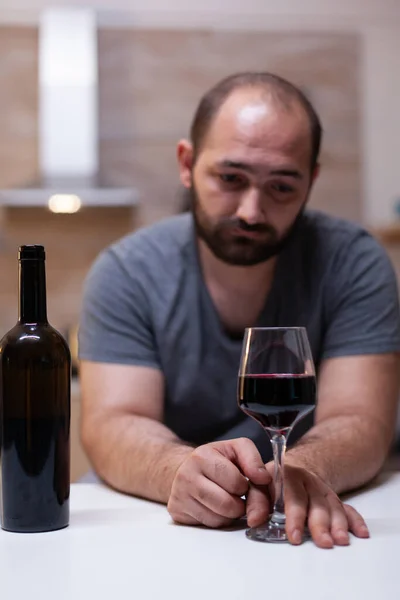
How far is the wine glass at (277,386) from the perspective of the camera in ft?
3.21

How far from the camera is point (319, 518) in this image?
98 centimetres

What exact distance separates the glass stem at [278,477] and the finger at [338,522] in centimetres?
5

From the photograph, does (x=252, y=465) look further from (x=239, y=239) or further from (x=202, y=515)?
(x=239, y=239)

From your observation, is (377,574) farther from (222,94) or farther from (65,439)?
(222,94)

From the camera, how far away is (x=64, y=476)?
1.02m

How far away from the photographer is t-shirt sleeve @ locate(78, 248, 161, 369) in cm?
159

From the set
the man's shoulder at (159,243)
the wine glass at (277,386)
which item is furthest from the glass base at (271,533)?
the man's shoulder at (159,243)

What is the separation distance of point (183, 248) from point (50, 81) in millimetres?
2581

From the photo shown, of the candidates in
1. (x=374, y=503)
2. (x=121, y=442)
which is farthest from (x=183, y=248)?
(x=374, y=503)

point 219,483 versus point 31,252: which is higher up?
point 31,252

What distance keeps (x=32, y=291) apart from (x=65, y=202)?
315 cm

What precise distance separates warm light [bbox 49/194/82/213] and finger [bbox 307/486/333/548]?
3.14m

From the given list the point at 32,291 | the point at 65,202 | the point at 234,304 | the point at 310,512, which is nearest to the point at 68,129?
the point at 65,202

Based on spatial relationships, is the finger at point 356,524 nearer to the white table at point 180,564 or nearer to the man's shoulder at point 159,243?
the white table at point 180,564
